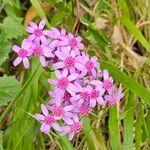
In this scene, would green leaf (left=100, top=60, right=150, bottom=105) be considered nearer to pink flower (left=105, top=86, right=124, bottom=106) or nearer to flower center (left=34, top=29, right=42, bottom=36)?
pink flower (left=105, top=86, right=124, bottom=106)

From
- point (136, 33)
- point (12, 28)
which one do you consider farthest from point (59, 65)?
point (136, 33)

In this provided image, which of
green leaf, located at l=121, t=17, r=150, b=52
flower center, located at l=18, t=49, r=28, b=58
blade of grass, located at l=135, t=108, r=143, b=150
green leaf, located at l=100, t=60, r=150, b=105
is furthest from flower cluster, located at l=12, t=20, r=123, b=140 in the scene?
green leaf, located at l=121, t=17, r=150, b=52

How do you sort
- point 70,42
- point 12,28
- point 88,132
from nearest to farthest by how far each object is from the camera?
point 70,42 → point 88,132 → point 12,28

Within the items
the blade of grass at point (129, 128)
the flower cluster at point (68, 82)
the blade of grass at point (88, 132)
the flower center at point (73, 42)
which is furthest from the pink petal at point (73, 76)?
the blade of grass at point (129, 128)

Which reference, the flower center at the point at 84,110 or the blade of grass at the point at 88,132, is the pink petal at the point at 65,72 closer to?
the flower center at the point at 84,110

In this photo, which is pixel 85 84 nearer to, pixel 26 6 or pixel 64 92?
pixel 64 92

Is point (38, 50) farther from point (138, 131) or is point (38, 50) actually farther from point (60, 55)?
point (138, 131)
